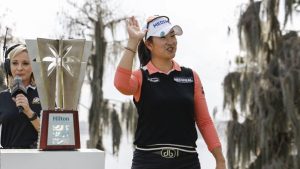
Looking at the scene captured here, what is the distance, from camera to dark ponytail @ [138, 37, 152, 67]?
8.43 feet

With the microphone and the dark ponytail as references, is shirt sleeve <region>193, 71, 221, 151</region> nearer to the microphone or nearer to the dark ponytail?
the dark ponytail

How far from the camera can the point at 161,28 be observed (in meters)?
2.48

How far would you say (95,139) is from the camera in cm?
1425

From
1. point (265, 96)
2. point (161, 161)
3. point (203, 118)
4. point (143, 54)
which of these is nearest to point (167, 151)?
point (161, 161)

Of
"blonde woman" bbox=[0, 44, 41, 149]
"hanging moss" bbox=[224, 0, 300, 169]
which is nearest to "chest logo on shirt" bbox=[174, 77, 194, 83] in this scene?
"blonde woman" bbox=[0, 44, 41, 149]

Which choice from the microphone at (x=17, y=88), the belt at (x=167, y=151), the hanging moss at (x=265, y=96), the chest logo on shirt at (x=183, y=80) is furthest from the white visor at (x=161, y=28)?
the hanging moss at (x=265, y=96)

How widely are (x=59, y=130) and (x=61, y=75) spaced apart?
0.22 metres

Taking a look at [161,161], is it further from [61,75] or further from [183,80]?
[61,75]

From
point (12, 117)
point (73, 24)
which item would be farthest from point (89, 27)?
point (12, 117)

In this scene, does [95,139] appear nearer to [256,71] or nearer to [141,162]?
[256,71]

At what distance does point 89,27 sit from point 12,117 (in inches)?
456

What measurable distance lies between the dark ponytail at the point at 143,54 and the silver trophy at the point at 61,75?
22 cm

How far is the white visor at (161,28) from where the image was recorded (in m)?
2.46

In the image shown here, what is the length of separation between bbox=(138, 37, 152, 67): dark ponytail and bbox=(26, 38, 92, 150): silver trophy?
224mm
